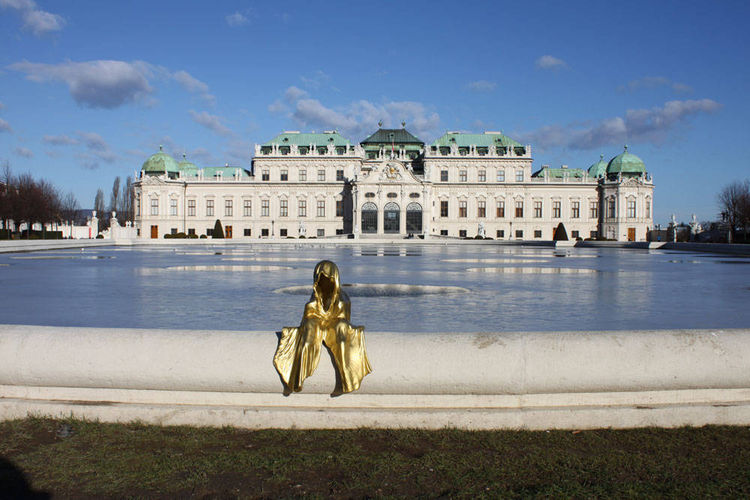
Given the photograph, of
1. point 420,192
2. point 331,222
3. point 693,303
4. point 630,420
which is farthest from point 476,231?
point 630,420

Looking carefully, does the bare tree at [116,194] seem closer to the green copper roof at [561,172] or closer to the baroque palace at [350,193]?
the baroque palace at [350,193]

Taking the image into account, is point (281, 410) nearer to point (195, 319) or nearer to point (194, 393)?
point (194, 393)

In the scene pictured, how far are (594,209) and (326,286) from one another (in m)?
95.3

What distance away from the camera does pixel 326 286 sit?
4891mm

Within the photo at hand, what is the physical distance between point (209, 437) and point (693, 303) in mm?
9959

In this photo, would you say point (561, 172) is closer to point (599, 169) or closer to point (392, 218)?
point (599, 169)

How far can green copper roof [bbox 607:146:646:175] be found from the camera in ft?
302

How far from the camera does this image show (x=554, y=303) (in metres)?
10.9

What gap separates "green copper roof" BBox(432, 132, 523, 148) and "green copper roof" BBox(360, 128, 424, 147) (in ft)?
20.9

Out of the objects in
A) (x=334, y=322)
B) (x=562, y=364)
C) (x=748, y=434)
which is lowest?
(x=748, y=434)

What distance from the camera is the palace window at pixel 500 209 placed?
9262 centimetres

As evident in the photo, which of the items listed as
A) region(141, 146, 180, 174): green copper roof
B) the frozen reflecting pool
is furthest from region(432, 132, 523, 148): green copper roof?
the frozen reflecting pool

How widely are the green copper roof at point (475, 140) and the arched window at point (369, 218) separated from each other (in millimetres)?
15370

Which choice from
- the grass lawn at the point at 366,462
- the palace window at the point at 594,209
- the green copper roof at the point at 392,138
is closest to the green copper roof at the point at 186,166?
the green copper roof at the point at 392,138
